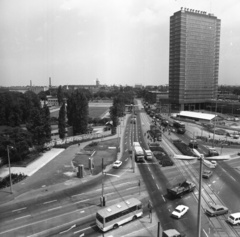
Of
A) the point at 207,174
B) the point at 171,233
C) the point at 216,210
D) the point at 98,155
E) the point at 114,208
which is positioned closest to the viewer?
the point at 171,233

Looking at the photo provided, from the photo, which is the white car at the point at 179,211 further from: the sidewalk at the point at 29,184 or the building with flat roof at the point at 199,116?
the building with flat roof at the point at 199,116

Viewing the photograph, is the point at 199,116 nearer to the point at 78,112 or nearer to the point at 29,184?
the point at 78,112

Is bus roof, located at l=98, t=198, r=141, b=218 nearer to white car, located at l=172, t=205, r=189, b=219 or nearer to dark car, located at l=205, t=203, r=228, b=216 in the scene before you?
white car, located at l=172, t=205, r=189, b=219

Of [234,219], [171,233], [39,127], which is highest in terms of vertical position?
[39,127]

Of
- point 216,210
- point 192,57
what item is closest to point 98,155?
point 216,210

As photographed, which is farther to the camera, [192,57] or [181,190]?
[192,57]

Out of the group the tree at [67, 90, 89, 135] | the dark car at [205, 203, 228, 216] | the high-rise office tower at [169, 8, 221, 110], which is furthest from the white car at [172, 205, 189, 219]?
the high-rise office tower at [169, 8, 221, 110]

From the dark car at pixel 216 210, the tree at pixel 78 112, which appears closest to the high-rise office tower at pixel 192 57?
the tree at pixel 78 112
